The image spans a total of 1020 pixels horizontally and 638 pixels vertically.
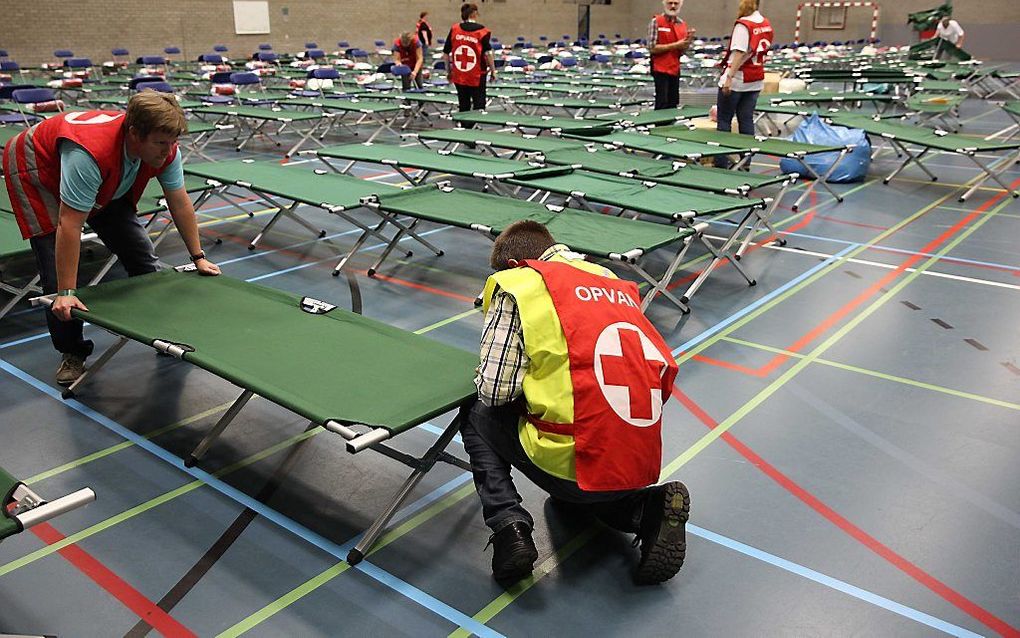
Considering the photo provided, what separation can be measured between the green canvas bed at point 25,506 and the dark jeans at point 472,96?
318 inches

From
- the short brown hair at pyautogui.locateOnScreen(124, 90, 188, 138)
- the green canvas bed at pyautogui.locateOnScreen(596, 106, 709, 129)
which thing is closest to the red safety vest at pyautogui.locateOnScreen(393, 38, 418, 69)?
the green canvas bed at pyautogui.locateOnScreen(596, 106, 709, 129)

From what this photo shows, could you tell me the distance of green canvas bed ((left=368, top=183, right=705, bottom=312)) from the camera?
14.3 ft

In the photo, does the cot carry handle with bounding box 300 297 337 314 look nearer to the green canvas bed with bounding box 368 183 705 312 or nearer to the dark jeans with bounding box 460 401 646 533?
the dark jeans with bounding box 460 401 646 533

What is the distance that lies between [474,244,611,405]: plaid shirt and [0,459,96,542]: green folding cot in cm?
106

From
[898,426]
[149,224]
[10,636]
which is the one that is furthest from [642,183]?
[10,636]

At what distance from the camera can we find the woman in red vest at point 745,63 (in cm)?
745

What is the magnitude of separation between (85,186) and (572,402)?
2.13 m

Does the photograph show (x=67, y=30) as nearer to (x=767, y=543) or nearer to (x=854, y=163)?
(x=854, y=163)

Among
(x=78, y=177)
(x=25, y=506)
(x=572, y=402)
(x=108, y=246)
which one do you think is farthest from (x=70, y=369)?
(x=572, y=402)

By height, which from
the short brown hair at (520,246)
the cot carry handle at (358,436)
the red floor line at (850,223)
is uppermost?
the short brown hair at (520,246)

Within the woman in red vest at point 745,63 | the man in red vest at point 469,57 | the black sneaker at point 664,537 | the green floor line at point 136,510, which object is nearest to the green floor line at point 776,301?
the black sneaker at point 664,537

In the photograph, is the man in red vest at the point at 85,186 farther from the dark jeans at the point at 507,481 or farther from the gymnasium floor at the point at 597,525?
the dark jeans at the point at 507,481

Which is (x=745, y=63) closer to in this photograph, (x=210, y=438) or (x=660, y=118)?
(x=660, y=118)

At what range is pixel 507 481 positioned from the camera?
2484 millimetres
